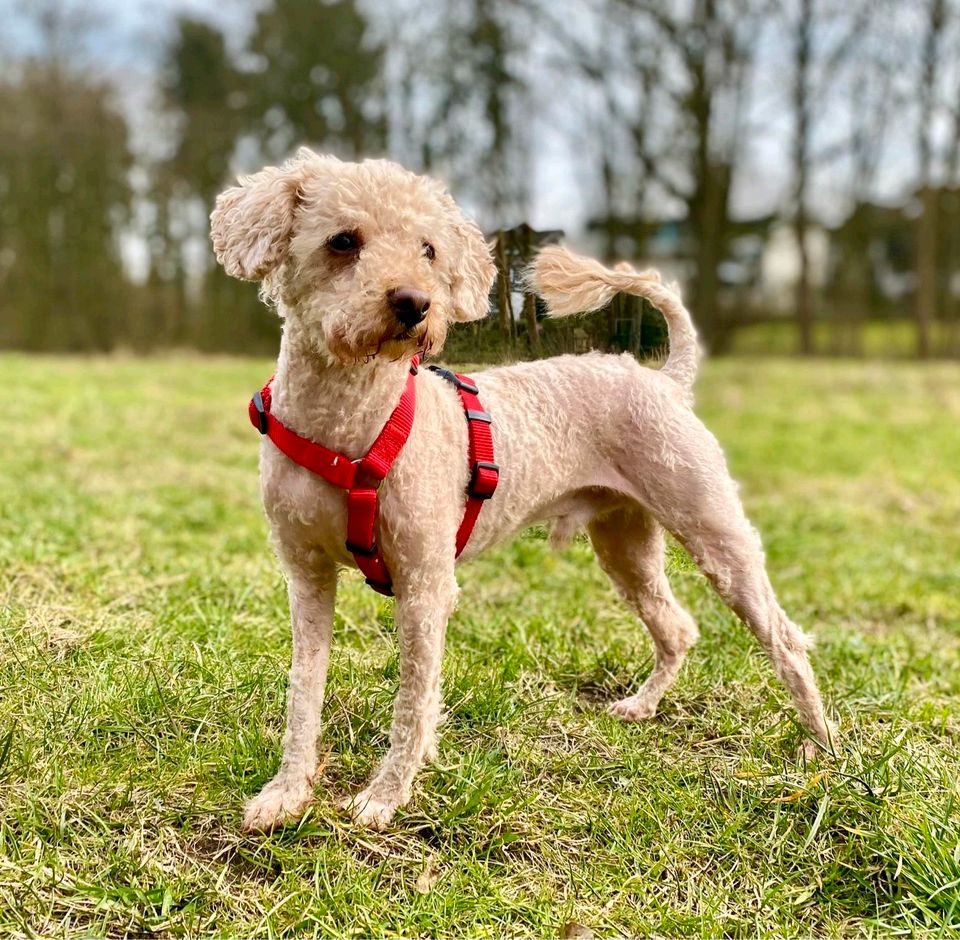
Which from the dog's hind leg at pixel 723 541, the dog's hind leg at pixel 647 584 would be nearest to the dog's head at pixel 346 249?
the dog's hind leg at pixel 723 541

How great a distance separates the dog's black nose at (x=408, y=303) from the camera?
6.79 feet

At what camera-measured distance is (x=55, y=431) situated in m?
7.55

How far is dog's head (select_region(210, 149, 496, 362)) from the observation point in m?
2.10

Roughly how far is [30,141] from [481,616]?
1992 centimetres

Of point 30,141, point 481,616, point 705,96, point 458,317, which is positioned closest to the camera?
point 458,317

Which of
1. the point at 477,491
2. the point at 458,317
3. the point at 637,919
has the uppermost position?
the point at 458,317

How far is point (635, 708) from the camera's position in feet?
10.2

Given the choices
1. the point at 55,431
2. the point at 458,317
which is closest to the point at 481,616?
the point at 458,317

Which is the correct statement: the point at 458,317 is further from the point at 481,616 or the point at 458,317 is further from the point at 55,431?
the point at 55,431

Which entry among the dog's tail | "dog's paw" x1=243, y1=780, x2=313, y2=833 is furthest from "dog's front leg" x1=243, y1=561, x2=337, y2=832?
the dog's tail

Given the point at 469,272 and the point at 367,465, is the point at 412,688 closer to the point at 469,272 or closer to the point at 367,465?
the point at 367,465

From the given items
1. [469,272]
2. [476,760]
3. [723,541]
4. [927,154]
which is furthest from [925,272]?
[476,760]

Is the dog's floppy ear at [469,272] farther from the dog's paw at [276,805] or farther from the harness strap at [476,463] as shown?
the dog's paw at [276,805]

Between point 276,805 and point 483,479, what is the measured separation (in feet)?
3.49
